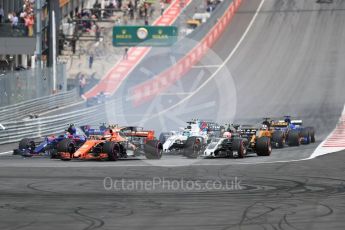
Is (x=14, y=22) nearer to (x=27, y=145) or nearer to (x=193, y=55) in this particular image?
(x=193, y=55)

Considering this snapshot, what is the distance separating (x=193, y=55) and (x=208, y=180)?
1704 inches

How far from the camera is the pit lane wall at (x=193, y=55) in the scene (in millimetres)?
56656

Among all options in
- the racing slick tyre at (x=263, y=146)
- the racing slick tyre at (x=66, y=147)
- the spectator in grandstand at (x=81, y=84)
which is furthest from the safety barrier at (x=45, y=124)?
the spectator in grandstand at (x=81, y=84)

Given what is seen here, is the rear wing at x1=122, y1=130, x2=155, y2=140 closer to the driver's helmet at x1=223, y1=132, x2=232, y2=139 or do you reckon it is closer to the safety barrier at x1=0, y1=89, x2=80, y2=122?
the driver's helmet at x1=223, y1=132, x2=232, y2=139

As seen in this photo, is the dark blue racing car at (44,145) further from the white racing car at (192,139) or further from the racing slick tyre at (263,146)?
the racing slick tyre at (263,146)

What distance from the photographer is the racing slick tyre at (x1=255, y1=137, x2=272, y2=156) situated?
92.4 feet

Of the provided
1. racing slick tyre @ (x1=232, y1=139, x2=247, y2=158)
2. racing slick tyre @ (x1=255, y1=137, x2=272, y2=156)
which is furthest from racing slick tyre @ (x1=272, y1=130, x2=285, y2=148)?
racing slick tyre @ (x1=232, y1=139, x2=247, y2=158)

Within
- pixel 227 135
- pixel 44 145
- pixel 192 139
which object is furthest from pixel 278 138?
pixel 44 145

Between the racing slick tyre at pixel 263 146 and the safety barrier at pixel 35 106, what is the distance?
12128 mm

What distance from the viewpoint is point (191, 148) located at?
28.0 meters

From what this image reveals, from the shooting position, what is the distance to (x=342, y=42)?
197ft

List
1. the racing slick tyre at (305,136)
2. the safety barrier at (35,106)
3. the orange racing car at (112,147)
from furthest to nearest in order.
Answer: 1. the safety barrier at (35,106)
2. the racing slick tyre at (305,136)
3. the orange racing car at (112,147)

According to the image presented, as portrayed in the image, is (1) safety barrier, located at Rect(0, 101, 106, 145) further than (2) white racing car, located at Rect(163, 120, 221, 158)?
Yes

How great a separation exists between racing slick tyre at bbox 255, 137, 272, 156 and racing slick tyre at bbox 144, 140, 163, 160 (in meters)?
3.09
